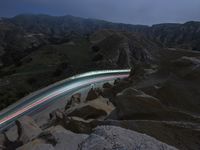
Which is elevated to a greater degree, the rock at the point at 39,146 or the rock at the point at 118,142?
the rock at the point at 118,142

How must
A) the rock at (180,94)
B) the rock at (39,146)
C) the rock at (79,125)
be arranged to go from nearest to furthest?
the rock at (39,146) → the rock at (180,94) → the rock at (79,125)

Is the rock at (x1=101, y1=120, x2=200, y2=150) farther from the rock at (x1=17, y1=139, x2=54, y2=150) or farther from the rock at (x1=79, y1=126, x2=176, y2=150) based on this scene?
the rock at (x1=17, y1=139, x2=54, y2=150)

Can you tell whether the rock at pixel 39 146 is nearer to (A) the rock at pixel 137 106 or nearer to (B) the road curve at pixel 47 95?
(A) the rock at pixel 137 106

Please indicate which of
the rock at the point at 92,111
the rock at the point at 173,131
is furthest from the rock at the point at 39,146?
the rock at the point at 92,111

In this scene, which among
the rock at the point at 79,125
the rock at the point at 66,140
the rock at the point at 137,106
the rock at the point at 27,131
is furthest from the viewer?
the rock at the point at 27,131

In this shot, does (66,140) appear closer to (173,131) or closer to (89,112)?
(173,131)
